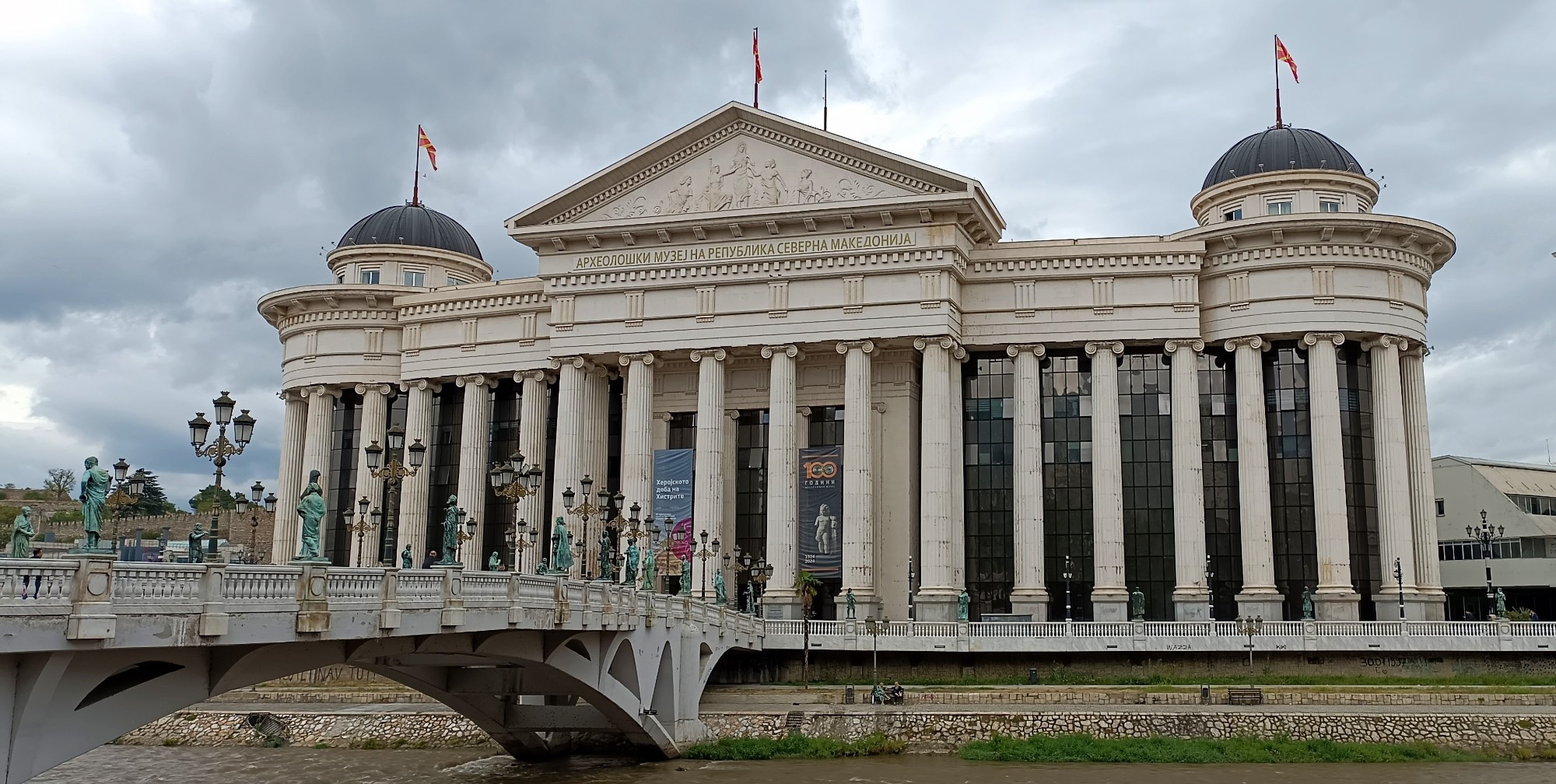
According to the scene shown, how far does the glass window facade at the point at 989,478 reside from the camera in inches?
2783

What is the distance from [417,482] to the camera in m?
79.0

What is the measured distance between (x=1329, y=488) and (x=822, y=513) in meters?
23.7

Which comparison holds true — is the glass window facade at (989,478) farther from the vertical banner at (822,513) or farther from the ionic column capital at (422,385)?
the ionic column capital at (422,385)

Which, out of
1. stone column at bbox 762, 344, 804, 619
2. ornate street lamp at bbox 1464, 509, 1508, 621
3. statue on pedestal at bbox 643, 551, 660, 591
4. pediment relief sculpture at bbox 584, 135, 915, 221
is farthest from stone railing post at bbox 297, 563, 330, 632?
ornate street lamp at bbox 1464, 509, 1508, 621

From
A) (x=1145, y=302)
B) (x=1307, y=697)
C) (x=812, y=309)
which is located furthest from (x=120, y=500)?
(x=1145, y=302)

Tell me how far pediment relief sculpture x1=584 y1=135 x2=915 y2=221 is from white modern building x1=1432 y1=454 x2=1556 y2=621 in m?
36.0

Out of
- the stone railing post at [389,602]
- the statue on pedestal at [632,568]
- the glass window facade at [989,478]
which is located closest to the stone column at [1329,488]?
the glass window facade at [989,478]

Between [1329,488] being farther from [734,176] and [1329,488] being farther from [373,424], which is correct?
[373,424]

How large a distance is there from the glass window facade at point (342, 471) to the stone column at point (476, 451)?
840 cm

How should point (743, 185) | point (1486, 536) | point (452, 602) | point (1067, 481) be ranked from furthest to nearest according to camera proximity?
point (1486, 536) → point (743, 185) → point (1067, 481) → point (452, 602)

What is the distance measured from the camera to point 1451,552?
277ft

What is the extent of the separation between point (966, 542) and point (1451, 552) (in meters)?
33.3

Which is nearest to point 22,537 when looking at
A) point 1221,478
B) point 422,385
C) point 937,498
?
point 937,498

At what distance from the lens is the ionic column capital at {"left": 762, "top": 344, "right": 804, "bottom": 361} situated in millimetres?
70250
